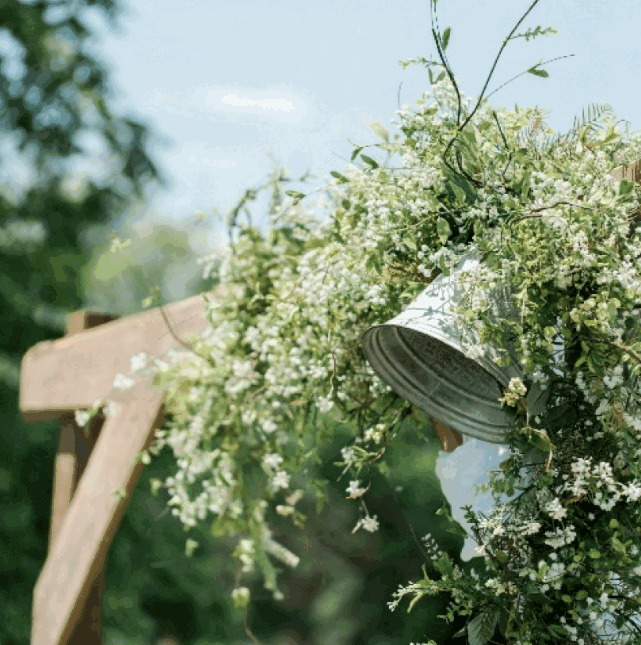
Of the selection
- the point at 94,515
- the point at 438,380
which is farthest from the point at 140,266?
the point at 438,380

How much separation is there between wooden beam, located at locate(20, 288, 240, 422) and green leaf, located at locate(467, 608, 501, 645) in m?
1.38

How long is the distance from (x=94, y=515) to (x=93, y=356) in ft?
1.65

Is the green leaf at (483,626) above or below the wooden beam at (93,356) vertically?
above

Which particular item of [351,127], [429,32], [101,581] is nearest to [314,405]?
[351,127]

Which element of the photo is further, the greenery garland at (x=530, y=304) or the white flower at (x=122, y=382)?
the white flower at (x=122, y=382)

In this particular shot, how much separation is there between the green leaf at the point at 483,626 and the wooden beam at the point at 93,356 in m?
1.38

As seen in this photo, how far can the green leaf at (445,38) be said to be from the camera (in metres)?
1.62

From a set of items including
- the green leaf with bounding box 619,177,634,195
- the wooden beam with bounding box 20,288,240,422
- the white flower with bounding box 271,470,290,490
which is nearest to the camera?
the green leaf with bounding box 619,177,634,195

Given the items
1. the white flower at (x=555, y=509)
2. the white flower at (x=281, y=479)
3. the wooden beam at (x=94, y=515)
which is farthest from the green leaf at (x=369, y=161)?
the wooden beam at (x=94, y=515)

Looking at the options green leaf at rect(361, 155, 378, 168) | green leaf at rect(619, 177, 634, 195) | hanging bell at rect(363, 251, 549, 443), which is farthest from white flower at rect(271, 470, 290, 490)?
green leaf at rect(619, 177, 634, 195)

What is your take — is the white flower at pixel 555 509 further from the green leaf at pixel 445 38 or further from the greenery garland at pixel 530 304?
the green leaf at pixel 445 38

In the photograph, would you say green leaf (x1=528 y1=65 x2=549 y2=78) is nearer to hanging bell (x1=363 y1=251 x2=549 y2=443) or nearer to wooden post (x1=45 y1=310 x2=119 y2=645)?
hanging bell (x1=363 y1=251 x2=549 y2=443)

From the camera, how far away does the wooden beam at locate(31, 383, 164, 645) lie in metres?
3.19

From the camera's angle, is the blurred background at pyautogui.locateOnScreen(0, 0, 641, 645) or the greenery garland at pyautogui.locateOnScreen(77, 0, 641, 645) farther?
the blurred background at pyautogui.locateOnScreen(0, 0, 641, 645)
